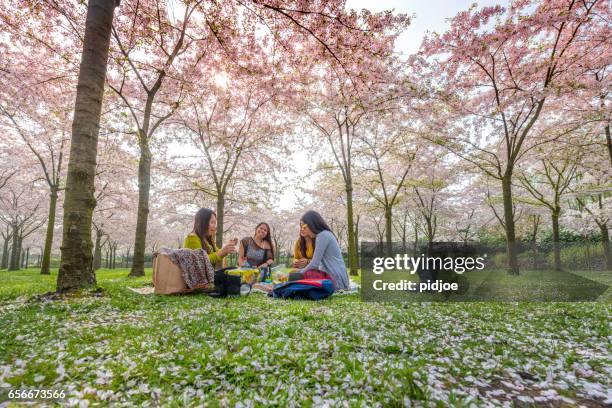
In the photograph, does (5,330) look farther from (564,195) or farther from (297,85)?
(564,195)

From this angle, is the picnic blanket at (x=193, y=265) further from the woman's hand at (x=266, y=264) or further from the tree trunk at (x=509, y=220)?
the tree trunk at (x=509, y=220)

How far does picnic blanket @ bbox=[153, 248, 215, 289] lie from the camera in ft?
21.9

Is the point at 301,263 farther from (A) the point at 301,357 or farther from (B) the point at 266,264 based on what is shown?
(A) the point at 301,357

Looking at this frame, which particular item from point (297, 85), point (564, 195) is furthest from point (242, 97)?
point (564, 195)

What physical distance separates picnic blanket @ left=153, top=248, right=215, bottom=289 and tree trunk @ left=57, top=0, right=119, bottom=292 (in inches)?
60.3

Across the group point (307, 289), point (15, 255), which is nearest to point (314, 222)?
point (307, 289)

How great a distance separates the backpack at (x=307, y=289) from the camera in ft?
21.6

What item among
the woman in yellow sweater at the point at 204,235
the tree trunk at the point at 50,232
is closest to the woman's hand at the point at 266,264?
the woman in yellow sweater at the point at 204,235

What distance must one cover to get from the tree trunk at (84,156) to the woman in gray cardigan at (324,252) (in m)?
4.50

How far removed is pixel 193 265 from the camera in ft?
22.7

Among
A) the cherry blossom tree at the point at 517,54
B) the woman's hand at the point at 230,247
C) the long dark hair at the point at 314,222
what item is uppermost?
the cherry blossom tree at the point at 517,54

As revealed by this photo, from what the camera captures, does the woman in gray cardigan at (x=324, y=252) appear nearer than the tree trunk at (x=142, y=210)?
Yes

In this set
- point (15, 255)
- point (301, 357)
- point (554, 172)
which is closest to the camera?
point (301, 357)

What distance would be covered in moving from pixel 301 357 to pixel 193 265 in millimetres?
4959
